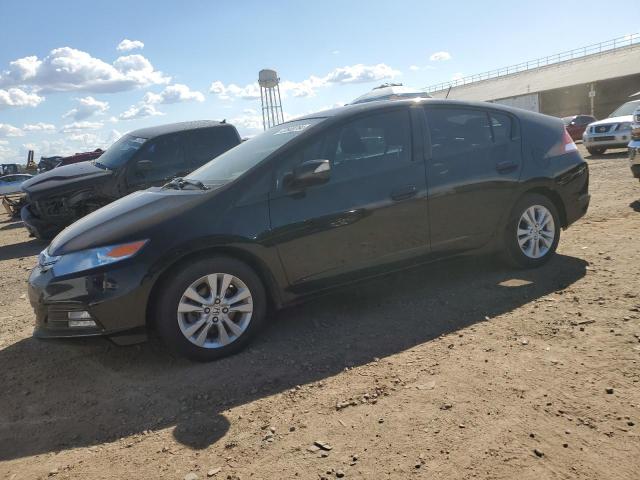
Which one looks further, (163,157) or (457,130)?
(163,157)

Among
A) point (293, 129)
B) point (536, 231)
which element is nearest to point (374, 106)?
point (293, 129)

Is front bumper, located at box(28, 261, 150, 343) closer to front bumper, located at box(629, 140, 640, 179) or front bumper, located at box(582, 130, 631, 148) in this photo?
front bumper, located at box(629, 140, 640, 179)

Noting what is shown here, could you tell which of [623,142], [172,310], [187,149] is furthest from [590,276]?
[623,142]

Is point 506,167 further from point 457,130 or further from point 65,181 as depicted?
point 65,181

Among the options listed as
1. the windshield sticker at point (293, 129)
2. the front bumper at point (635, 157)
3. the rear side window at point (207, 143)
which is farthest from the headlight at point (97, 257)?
the front bumper at point (635, 157)

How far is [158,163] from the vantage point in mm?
8453

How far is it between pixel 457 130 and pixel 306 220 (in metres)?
1.69

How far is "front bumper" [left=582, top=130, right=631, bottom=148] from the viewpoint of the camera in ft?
46.8

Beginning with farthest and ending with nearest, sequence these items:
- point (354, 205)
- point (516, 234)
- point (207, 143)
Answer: point (207, 143) → point (516, 234) → point (354, 205)

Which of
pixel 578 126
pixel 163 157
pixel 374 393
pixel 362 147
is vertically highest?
pixel 578 126

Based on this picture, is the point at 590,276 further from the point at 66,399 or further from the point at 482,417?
the point at 66,399

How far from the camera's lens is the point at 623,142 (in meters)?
14.3

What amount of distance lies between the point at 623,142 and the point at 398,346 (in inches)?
533

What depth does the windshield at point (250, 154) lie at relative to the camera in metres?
4.04
